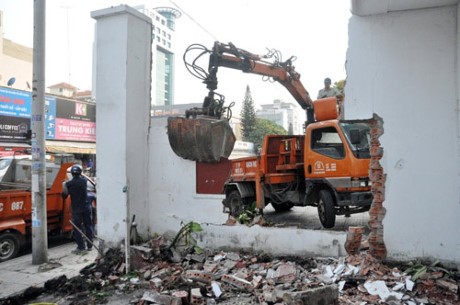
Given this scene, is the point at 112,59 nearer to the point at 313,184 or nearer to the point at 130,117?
the point at 130,117

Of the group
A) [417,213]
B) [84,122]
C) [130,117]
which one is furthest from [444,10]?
[84,122]

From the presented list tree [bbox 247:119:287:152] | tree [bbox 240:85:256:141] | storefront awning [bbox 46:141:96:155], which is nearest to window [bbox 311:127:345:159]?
storefront awning [bbox 46:141:96:155]

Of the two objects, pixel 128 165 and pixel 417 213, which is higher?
pixel 128 165

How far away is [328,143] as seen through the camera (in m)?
6.97

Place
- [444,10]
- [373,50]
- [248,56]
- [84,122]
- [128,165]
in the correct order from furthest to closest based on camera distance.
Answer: [84,122] < [248,56] < [128,165] < [373,50] < [444,10]

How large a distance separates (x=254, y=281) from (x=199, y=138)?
2.57 metres

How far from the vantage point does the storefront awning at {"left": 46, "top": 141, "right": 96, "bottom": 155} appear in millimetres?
21303

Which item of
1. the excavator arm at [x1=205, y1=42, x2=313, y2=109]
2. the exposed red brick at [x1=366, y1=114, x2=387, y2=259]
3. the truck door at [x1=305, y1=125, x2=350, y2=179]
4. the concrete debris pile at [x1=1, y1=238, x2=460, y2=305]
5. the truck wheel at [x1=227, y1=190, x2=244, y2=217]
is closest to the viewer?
the concrete debris pile at [x1=1, y1=238, x2=460, y2=305]

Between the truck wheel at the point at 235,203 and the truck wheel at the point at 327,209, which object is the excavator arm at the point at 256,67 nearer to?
the truck wheel at the point at 235,203

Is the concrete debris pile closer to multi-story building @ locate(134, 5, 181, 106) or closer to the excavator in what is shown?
the excavator

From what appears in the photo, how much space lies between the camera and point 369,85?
16.0ft

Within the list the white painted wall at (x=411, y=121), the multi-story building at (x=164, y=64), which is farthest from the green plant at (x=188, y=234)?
the multi-story building at (x=164, y=64)

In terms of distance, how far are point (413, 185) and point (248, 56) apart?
5488mm

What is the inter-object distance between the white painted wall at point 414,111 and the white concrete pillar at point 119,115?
3571 millimetres
